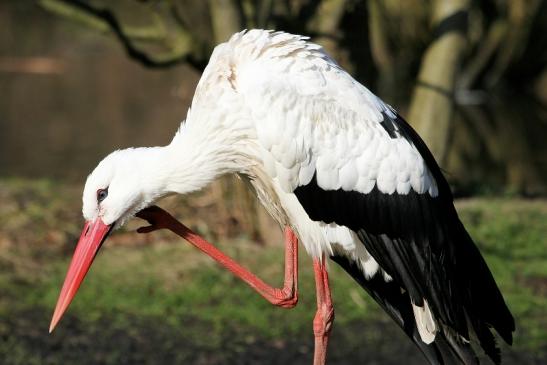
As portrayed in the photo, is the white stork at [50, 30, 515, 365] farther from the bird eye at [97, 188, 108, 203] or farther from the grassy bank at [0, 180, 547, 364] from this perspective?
the grassy bank at [0, 180, 547, 364]

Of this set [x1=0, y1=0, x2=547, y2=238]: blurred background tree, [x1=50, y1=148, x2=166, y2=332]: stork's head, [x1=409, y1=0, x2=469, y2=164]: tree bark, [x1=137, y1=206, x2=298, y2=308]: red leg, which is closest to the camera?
[x1=50, y1=148, x2=166, y2=332]: stork's head

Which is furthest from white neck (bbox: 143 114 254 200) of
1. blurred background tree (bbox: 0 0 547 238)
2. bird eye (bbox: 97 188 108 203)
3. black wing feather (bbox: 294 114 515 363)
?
blurred background tree (bbox: 0 0 547 238)

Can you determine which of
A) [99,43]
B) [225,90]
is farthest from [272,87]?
[99,43]

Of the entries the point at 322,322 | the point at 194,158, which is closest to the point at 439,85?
the point at 322,322

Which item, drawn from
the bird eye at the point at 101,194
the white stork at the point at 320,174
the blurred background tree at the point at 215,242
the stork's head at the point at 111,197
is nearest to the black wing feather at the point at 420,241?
the white stork at the point at 320,174

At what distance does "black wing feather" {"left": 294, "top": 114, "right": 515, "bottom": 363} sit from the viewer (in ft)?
16.6

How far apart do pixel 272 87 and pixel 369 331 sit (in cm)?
236

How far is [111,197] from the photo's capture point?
4.96 metres

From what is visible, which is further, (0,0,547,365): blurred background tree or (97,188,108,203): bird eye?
(0,0,547,365): blurred background tree

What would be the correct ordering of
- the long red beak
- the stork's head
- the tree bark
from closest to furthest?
1. the stork's head
2. the long red beak
3. the tree bark

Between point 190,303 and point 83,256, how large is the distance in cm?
218

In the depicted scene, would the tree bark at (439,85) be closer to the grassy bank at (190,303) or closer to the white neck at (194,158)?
the grassy bank at (190,303)

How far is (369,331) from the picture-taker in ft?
22.3

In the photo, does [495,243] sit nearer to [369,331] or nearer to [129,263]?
[369,331]
